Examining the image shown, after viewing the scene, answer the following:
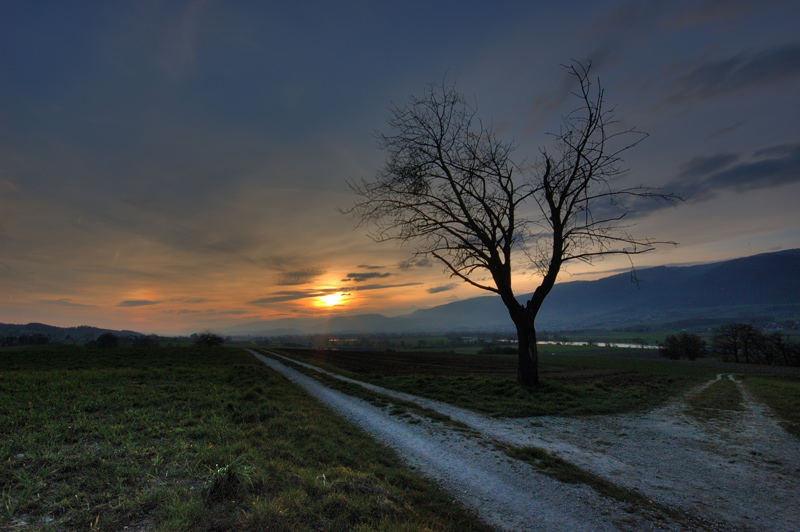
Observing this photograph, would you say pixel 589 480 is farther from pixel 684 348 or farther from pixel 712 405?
pixel 684 348

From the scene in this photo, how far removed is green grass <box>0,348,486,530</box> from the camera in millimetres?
4293

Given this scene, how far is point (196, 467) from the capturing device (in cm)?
592

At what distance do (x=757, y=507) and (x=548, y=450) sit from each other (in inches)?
145

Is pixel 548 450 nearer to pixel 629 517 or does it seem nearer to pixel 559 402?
pixel 629 517

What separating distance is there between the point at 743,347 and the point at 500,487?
103m

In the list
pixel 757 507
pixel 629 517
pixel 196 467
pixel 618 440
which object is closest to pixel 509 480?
pixel 629 517

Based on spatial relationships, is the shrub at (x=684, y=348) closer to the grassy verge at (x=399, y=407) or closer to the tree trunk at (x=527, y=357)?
the tree trunk at (x=527, y=357)

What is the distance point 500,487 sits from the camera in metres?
6.43

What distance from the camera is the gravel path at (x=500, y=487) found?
5.23m

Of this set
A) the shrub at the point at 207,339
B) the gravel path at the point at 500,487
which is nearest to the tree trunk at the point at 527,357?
the gravel path at the point at 500,487

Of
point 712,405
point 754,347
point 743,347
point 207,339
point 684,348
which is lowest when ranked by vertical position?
point 684,348

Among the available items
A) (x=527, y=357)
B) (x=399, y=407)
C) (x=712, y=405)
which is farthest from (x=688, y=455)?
(x=712, y=405)

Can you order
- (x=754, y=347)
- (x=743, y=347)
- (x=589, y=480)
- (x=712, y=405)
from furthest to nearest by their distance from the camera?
1. (x=743, y=347)
2. (x=754, y=347)
3. (x=712, y=405)
4. (x=589, y=480)

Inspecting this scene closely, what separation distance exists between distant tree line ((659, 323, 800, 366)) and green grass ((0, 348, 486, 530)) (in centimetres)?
9620
